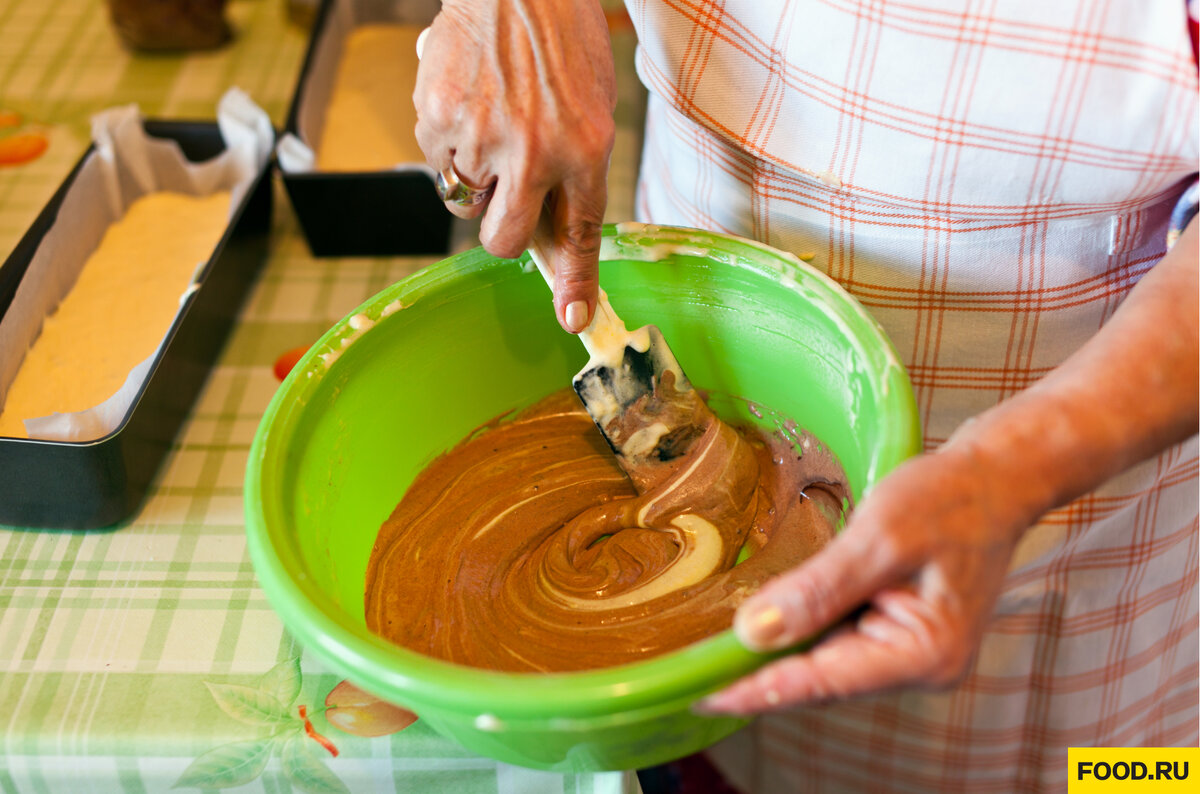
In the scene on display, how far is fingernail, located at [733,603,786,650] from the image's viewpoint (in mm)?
514

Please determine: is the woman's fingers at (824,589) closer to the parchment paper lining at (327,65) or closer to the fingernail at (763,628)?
the fingernail at (763,628)

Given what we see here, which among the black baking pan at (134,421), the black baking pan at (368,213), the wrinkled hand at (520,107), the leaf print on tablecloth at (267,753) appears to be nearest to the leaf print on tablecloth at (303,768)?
the leaf print on tablecloth at (267,753)

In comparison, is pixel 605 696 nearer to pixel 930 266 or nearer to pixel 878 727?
pixel 930 266

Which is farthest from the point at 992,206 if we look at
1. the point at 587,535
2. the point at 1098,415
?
the point at 587,535

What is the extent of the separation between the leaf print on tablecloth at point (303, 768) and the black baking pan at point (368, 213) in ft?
2.15

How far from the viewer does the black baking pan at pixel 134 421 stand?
0.82 meters

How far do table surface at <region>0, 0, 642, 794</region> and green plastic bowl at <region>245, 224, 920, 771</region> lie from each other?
104 millimetres

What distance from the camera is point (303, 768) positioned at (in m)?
0.71

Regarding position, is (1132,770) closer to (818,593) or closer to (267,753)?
(818,593)

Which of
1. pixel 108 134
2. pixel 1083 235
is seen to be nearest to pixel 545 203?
pixel 1083 235

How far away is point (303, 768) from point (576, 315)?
0.42 meters

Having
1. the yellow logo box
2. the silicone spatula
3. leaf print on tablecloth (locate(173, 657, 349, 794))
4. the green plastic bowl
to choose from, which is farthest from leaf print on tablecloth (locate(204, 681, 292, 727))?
the yellow logo box

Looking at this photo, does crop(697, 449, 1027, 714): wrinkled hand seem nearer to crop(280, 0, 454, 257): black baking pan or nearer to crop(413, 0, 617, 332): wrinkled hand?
crop(413, 0, 617, 332): wrinkled hand

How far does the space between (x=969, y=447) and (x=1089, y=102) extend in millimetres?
295
